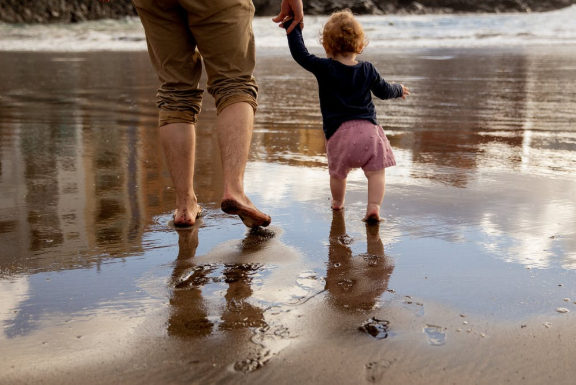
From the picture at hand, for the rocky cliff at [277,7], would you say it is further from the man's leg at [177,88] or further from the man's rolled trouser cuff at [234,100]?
the man's rolled trouser cuff at [234,100]

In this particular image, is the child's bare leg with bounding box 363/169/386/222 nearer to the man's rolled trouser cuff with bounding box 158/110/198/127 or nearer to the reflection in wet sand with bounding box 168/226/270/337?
the reflection in wet sand with bounding box 168/226/270/337

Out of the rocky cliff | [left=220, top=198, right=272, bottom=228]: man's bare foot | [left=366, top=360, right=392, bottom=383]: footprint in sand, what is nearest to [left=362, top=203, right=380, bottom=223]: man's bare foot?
[left=220, top=198, right=272, bottom=228]: man's bare foot

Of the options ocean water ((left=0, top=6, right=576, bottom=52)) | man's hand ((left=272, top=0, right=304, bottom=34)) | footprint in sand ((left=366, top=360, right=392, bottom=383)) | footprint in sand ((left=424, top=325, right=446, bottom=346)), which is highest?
man's hand ((left=272, top=0, right=304, bottom=34))

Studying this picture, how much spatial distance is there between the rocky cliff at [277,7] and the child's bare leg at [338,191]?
3102 cm

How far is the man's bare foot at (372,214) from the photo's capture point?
3072 millimetres

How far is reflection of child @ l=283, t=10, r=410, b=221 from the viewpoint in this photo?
3.31 m

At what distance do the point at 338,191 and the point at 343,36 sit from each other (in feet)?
2.35

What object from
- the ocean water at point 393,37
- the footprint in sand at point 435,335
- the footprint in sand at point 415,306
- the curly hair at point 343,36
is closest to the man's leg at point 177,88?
the curly hair at point 343,36

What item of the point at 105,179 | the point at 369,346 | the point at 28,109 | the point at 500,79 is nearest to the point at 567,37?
the point at 500,79

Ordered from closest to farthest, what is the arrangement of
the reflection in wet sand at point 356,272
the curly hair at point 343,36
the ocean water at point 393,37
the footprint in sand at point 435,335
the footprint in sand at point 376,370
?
the footprint in sand at point 376,370 → the footprint in sand at point 435,335 → the reflection in wet sand at point 356,272 → the curly hair at point 343,36 → the ocean water at point 393,37

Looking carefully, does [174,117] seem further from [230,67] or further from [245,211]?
[245,211]

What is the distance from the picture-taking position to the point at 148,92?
8.05 metres

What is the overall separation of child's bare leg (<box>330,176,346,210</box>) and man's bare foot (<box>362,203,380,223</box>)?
22cm

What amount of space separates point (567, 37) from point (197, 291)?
19702mm
